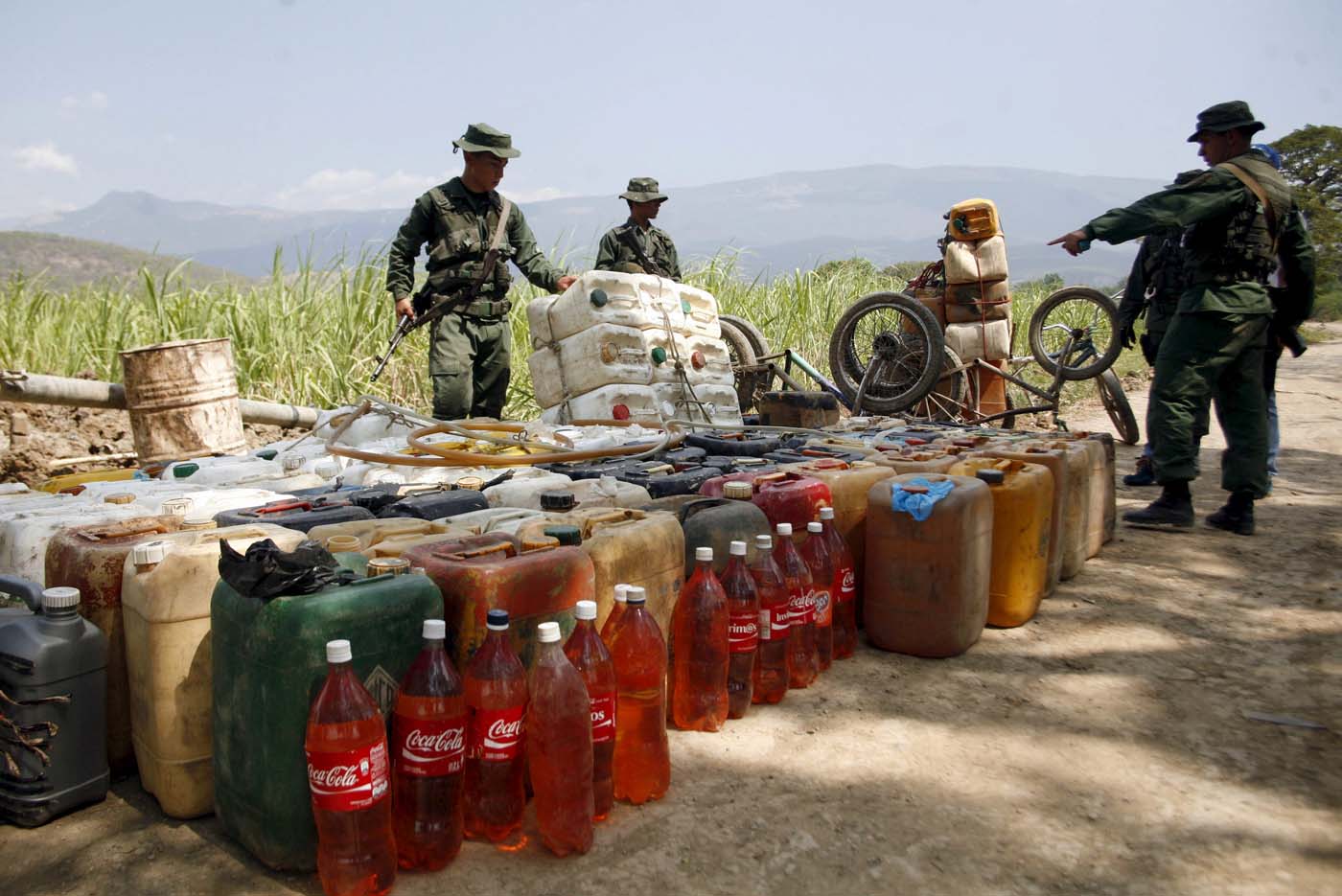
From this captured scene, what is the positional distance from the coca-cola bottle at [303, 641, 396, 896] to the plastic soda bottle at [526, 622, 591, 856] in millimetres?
331

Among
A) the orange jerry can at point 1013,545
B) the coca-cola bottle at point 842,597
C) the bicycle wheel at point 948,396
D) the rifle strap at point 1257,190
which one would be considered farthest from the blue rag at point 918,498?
the bicycle wheel at point 948,396

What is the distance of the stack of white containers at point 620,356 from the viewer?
588cm

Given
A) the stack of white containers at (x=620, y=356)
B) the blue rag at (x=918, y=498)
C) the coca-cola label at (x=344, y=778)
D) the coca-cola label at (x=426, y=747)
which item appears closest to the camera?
the coca-cola label at (x=344, y=778)

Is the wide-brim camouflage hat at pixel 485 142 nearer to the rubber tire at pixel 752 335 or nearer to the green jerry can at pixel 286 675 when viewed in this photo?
the rubber tire at pixel 752 335

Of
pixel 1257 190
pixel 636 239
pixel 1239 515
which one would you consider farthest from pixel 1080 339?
pixel 636 239

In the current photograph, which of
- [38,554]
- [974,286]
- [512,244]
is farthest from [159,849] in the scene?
[974,286]

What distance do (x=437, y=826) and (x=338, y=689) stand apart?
1.27 feet

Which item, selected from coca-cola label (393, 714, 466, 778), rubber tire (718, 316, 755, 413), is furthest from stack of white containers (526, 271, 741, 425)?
coca-cola label (393, 714, 466, 778)

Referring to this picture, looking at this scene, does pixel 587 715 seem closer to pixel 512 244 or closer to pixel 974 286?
pixel 512 244

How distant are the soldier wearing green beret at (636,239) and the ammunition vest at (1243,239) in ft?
13.4

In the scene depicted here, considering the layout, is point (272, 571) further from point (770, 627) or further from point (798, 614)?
point (798, 614)

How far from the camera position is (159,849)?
2029 millimetres

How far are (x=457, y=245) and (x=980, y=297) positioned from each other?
4.50 meters

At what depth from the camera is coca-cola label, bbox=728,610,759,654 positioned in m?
2.68
